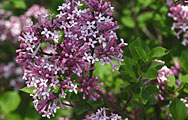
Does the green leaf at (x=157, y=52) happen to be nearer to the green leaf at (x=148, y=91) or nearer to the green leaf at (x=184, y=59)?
the green leaf at (x=148, y=91)

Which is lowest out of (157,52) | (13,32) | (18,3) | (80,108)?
(80,108)

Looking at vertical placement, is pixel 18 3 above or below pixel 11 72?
above

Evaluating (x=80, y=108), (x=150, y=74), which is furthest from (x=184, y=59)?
(x=80, y=108)

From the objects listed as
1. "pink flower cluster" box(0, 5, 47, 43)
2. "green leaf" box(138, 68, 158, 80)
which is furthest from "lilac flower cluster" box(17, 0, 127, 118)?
"pink flower cluster" box(0, 5, 47, 43)

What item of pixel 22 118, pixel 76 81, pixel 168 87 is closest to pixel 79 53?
pixel 76 81

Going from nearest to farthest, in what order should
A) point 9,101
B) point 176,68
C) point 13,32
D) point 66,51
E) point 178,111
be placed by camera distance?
point 66,51, point 178,111, point 176,68, point 9,101, point 13,32

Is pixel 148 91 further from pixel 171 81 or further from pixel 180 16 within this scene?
pixel 180 16
